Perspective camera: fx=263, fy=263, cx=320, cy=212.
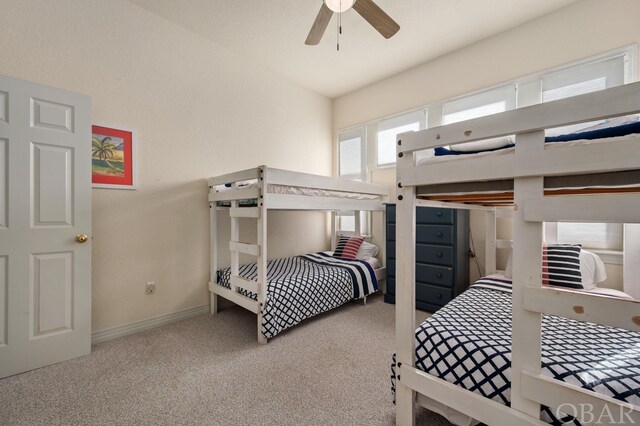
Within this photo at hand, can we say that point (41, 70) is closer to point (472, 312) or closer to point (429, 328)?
point (429, 328)

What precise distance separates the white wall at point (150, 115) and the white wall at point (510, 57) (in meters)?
1.66

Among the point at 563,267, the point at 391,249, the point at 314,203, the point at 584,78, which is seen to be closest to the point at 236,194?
the point at 314,203

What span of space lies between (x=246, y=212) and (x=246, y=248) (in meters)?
0.31

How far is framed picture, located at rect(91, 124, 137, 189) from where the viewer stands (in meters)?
2.17

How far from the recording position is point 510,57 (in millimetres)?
2641

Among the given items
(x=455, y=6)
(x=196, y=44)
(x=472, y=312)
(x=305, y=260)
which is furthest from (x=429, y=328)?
(x=196, y=44)

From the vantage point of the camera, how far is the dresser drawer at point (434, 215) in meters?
2.57

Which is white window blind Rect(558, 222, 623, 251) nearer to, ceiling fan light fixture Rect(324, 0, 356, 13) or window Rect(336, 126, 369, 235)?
window Rect(336, 126, 369, 235)

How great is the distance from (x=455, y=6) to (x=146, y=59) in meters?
2.82

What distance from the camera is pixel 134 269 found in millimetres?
2348

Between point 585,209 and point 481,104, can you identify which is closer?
point 585,209

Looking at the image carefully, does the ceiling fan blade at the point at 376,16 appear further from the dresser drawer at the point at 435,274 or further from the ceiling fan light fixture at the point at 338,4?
the dresser drawer at the point at 435,274

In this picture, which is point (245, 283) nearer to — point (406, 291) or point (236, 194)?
point (236, 194)

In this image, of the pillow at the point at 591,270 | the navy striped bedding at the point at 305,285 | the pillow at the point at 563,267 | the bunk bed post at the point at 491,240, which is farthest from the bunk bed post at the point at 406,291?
the pillow at the point at 591,270
